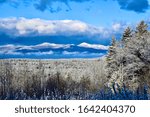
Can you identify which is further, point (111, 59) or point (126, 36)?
point (111, 59)

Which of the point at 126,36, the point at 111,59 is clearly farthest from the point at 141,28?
the point at 111,59

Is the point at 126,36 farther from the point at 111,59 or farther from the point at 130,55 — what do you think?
the point at 130,55

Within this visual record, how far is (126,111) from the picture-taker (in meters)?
4.68

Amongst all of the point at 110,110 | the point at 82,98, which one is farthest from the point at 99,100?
the point at 82,98

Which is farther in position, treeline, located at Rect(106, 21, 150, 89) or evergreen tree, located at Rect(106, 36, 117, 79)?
evergreen tree, located at Rect(106, 36, 117, 79)

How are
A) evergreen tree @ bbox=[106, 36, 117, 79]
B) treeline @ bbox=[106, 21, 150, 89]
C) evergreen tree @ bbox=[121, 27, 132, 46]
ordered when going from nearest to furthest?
treeline @ bbox=[106, 21, 150, 89] < evergreen tree @ bbox=[121, 27, 132, 46] < evergreen tree @ bbox=[106, 36, 117, 79]

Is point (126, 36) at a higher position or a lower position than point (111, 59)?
higher

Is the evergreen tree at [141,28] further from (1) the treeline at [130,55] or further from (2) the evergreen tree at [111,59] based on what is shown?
(2) the evergreen tree at [111,59]

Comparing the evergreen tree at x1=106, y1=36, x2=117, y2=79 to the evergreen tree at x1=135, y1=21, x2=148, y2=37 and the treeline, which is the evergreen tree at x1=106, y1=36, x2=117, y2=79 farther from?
the evergreen tree at x1=135, y1=21, x2=148, y2=37

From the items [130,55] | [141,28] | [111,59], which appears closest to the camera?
[130,55]

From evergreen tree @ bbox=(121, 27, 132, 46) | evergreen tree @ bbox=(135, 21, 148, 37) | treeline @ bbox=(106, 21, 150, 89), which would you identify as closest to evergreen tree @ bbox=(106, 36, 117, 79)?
treeline @ bbox=(106, 21, 150, 89)

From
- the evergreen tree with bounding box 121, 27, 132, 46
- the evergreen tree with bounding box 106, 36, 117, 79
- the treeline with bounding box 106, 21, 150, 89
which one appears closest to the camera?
the treeline with bounding box 106, 21, 150, 89

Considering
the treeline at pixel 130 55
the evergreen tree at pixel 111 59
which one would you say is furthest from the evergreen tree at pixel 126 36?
the evergreen tree at pixel 111 59

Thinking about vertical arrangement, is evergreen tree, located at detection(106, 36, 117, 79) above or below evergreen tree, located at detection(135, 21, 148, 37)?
below
